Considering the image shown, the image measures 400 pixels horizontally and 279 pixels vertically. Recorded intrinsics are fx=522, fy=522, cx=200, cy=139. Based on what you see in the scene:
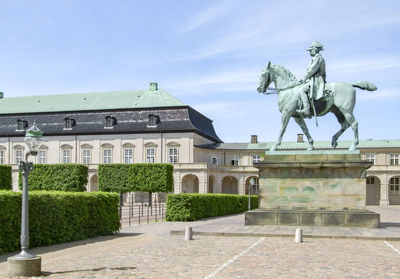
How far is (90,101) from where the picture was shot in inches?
2827

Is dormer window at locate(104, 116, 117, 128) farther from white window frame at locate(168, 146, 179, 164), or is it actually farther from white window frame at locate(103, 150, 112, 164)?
white window frame at locate(168, 146, 179, 164)

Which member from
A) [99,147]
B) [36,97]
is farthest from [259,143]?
[36,97]

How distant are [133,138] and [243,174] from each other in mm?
15231

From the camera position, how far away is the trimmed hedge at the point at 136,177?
5316 centimetres

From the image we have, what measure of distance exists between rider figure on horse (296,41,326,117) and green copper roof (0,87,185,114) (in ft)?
159

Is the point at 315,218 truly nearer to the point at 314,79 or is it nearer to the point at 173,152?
the point at 314,79

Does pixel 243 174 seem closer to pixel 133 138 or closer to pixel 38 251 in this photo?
pixel 133 138

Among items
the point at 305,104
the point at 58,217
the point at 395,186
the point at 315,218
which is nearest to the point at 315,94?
the point at 305,104

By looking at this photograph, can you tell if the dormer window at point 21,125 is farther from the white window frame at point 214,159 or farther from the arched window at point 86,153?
the white window frame at point 214,159

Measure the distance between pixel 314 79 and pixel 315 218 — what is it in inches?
190

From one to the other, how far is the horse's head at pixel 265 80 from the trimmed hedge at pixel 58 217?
664 centimetres

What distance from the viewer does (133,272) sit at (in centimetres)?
948

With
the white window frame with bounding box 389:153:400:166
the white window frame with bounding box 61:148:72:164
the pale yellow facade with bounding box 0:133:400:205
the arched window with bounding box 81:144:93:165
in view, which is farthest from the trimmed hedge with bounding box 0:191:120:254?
the white window frame with bounding box 389:153:400:166

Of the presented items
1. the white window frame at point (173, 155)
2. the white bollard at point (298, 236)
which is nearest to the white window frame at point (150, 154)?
the white window frame at point (173, 155)
